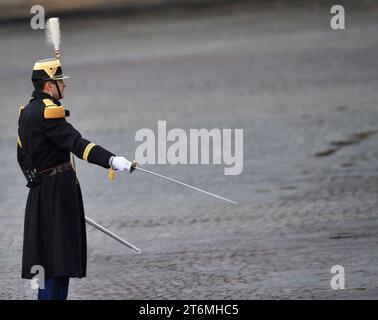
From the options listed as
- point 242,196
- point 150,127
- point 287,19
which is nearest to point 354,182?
point 242,196

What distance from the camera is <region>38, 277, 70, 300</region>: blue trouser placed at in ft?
25.7

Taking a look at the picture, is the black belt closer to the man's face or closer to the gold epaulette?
the gold epaulette

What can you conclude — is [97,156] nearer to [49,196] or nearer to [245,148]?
[49,196]

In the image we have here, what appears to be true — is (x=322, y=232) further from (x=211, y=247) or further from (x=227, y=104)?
(x=227, y=104)

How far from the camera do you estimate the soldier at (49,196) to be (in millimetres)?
7777

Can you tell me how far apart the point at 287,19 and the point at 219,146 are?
337 inches

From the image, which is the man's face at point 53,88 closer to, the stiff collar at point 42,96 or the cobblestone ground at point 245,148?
the stiff collar at point 42,96

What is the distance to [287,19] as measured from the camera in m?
21.9

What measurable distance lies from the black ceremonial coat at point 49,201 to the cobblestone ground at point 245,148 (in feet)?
3.32

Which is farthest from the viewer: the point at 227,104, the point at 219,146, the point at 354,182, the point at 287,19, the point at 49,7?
the point at 49,7

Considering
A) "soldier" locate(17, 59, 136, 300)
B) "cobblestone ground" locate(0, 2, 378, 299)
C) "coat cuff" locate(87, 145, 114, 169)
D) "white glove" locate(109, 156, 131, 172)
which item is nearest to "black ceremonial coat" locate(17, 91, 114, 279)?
"soldier" locate(17, 59, 136, 300)

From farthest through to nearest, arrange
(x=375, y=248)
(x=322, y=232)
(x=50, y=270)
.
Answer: (x=322, y=232) → (x=375, y=248) → (x=50, y=270)

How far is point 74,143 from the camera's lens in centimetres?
763

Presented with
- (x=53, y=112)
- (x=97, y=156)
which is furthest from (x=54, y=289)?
(x=53, y=112)
